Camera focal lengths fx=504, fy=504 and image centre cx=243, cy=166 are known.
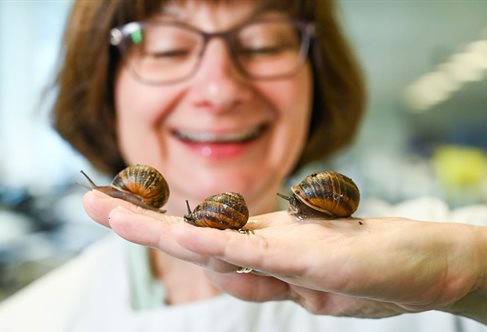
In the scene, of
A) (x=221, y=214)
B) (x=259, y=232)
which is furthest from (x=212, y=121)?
(x=259, y=232)

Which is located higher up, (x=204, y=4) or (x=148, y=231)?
(x=204, y=4)

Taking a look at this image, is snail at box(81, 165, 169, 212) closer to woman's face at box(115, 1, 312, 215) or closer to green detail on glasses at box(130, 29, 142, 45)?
woman's face at box(115, 1, 312, 215)

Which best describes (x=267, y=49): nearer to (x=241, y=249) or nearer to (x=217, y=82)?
(x=217, y=82)

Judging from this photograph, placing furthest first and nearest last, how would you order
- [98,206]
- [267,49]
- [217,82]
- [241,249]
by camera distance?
1. [267,49]
2. [217,82]
3. [98,206]
4. [241,249]

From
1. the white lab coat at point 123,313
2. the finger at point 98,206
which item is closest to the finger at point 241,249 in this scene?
the finger at point 98,206

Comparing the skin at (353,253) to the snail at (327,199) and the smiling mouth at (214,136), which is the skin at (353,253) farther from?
the smiling mouth at (214,136)

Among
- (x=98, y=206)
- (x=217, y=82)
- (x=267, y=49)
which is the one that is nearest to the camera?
(x=98, y=206)
